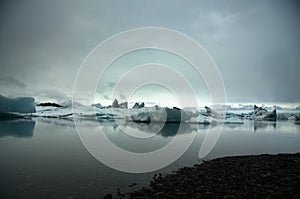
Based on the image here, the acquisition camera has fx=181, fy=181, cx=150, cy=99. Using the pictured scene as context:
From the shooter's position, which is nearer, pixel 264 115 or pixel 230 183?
pixel 230 183

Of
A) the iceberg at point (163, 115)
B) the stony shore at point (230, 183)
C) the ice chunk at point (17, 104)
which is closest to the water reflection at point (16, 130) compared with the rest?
the stony shore at point (230, 183)

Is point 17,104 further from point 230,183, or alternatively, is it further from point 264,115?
point 264,115

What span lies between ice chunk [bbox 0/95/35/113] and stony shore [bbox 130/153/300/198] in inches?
3227

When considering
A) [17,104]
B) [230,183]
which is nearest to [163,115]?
[230,183]

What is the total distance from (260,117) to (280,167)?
10544cm

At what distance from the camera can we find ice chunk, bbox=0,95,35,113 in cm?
7039

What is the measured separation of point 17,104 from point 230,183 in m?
86.7

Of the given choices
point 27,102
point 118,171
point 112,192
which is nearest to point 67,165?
point 118,171

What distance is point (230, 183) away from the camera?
7949 millimetres

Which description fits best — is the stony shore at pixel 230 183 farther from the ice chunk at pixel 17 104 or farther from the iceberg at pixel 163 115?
the ice chunk at pixel 17 104

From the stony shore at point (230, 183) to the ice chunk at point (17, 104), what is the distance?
8196cm

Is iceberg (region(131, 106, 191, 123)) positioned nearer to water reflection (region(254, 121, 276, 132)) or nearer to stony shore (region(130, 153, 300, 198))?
water reflection (region(254, 121, 276, 132))

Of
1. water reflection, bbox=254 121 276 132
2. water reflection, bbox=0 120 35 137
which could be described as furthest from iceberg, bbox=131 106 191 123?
water reflection, bbox=0 120 35 137

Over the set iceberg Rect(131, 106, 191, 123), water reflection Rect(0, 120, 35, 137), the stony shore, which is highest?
iceberg Rect(131, 106, 191, 123)
